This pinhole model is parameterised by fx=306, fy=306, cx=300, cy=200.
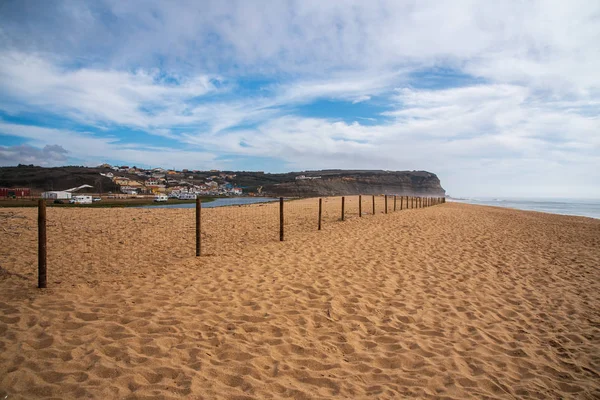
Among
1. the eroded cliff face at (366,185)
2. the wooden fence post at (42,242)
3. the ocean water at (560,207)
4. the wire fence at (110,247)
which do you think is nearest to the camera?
the wooden fence post at (42,242)

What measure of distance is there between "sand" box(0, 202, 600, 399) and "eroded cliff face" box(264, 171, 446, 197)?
95.5 m

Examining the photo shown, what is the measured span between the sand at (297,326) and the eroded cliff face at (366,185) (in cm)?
9546

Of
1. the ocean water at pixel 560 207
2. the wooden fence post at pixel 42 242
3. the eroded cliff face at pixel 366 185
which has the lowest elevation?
the ocean water at pixel 560 207

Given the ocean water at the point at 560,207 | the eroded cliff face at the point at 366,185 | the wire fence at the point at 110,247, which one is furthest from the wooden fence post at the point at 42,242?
the eroded cliff face at the point at 366,185

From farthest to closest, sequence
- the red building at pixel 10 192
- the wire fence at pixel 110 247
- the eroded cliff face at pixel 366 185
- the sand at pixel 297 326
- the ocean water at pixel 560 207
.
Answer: the eroded cliff face at pixel 366 185 < the red building at pixel 10 192 < the ocean water at pixel 560 207 < the wire fence at pixel 110 247 < the sand at pixel 297 326

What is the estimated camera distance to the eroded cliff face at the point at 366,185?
380 ft

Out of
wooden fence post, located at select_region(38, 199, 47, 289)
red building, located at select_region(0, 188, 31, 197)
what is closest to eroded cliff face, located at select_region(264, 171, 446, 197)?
red building, located at select_region(0, 188, 31, 197)

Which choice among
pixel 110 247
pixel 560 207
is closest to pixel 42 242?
pixel 110 247

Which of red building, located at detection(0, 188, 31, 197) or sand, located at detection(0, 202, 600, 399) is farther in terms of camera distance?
red building, located at detection(0, 188, 31, 197)

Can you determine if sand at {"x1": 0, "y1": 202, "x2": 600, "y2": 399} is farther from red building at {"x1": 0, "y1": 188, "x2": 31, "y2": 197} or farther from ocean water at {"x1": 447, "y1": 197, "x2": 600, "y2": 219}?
red building at {"x1": 0, "y1": 188, "x2": 31, "y2": 197}

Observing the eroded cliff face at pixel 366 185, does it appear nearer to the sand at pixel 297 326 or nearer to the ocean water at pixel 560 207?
the ocean water at pixel 560 207

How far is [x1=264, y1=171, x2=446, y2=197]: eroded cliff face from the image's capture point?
11581 cm

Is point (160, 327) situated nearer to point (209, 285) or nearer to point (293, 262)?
point (209, 285)

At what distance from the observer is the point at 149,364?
3.03 m
